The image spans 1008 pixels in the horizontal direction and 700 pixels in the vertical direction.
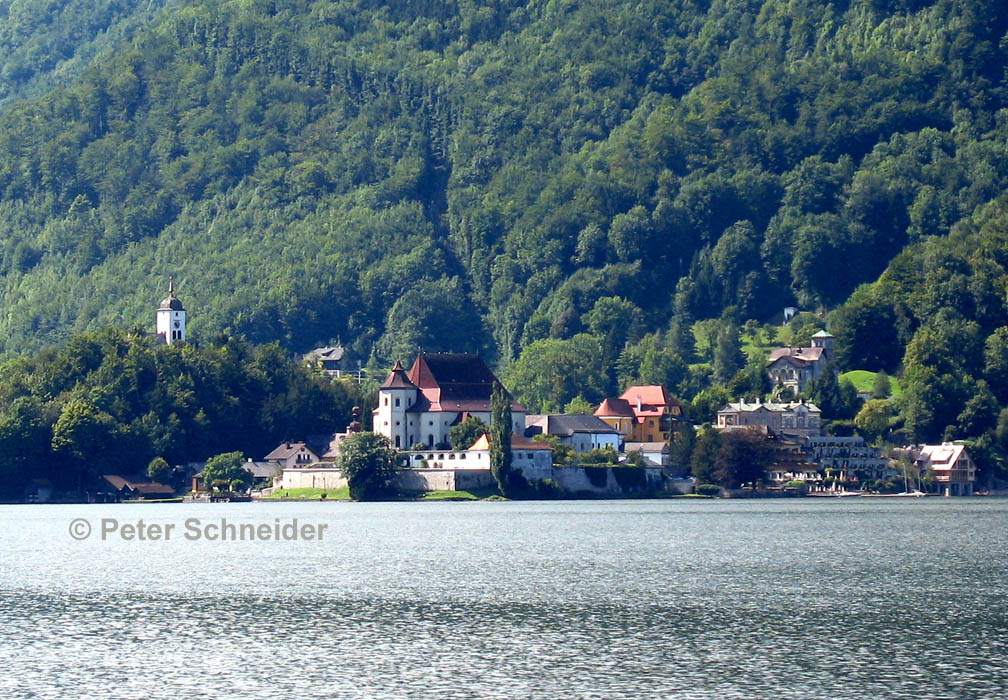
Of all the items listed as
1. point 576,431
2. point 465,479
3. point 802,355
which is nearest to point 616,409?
point 576,431

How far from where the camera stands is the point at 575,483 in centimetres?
14412

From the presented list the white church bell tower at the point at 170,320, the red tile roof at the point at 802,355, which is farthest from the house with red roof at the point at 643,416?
the white church bell tower at the point at 170,320

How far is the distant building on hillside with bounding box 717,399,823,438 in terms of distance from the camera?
539 ft

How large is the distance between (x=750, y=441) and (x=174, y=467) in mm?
45420

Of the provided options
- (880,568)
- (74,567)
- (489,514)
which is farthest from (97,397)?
(880,568)

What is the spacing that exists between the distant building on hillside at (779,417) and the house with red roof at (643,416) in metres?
5.35

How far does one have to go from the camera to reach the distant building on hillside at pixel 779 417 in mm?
164250

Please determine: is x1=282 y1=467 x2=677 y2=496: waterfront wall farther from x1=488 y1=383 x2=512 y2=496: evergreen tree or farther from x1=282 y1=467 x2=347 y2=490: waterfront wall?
x1=488 y1=383 x2=512 y2=496: evergreen tree

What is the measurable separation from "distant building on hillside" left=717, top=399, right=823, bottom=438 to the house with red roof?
211 inches

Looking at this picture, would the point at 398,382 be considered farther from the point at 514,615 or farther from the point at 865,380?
the point at 514,615

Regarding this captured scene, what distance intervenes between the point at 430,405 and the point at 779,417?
30.2m

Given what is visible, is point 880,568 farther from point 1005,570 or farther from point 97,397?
point 97,397

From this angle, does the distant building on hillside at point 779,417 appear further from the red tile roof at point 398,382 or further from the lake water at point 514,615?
the lake water at point 514,615

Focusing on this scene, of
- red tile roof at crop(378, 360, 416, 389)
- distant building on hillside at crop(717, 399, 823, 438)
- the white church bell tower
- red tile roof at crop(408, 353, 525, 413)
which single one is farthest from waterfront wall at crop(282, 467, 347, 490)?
the white church bell tower
